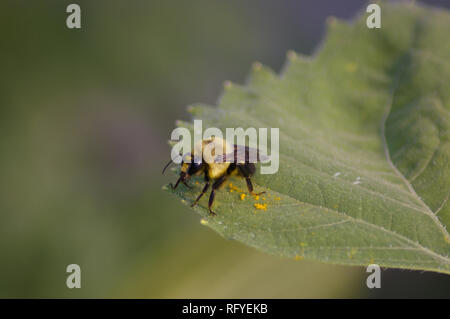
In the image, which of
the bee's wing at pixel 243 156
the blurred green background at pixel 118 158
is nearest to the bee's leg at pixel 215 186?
the bee's wing at pixel 243 156

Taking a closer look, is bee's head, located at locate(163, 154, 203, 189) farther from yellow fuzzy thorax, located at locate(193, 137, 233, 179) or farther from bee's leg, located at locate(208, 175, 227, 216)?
bee's leg, located at locate(208, 175, 227, 216)

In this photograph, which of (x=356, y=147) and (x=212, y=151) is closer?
(x=212, y=151)

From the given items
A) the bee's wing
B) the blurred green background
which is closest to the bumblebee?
the bee's wing

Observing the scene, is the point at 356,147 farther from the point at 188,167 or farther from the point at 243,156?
the point at 188,167

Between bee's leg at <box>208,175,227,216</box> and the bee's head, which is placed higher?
the bee's head

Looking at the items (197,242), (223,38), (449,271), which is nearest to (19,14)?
(223,38)

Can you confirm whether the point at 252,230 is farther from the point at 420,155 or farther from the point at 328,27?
the point at 328,27

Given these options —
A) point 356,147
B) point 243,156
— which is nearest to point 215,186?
point 243,156
